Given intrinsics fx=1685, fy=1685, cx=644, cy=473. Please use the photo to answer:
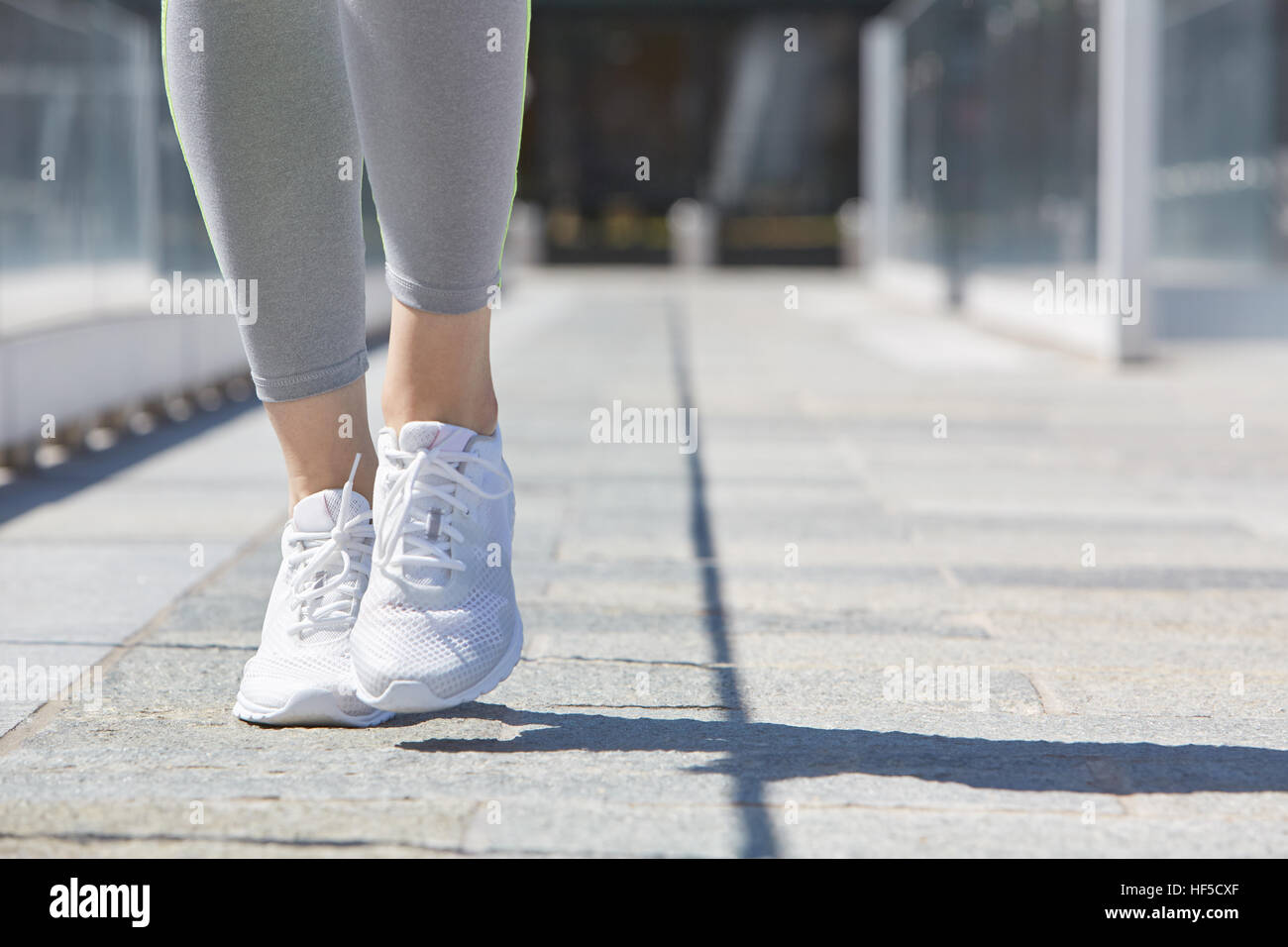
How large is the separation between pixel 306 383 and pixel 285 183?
20cm

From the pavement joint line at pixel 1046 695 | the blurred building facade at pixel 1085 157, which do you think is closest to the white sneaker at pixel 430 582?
the pavement joint line at pixel 1046 695

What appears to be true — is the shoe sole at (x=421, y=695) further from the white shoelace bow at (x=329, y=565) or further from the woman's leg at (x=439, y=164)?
the woman's leg at (x=439, y=164)

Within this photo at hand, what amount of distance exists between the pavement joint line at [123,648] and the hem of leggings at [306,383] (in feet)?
1.48

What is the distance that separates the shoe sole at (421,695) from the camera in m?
1.66

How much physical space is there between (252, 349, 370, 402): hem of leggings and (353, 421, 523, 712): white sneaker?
83 mm

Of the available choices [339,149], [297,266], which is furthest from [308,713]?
[339,149]

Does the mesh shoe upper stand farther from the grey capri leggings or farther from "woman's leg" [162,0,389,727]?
the grey capri leggings

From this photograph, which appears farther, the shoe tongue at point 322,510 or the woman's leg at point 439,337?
the shoe tongue at point 322,510


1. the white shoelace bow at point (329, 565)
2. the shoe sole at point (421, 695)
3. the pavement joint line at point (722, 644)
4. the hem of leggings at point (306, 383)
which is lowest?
the pavement joint line at point (722, 644)

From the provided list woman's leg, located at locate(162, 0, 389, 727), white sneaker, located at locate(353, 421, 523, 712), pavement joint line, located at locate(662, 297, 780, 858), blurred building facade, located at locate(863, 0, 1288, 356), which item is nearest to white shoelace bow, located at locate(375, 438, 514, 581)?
white sneaker, located at locate(353, 421, 523, 712)

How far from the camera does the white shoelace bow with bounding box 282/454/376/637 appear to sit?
5.86 ft

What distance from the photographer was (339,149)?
1.73m

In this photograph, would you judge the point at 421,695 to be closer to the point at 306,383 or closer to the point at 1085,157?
the point at 306,383
